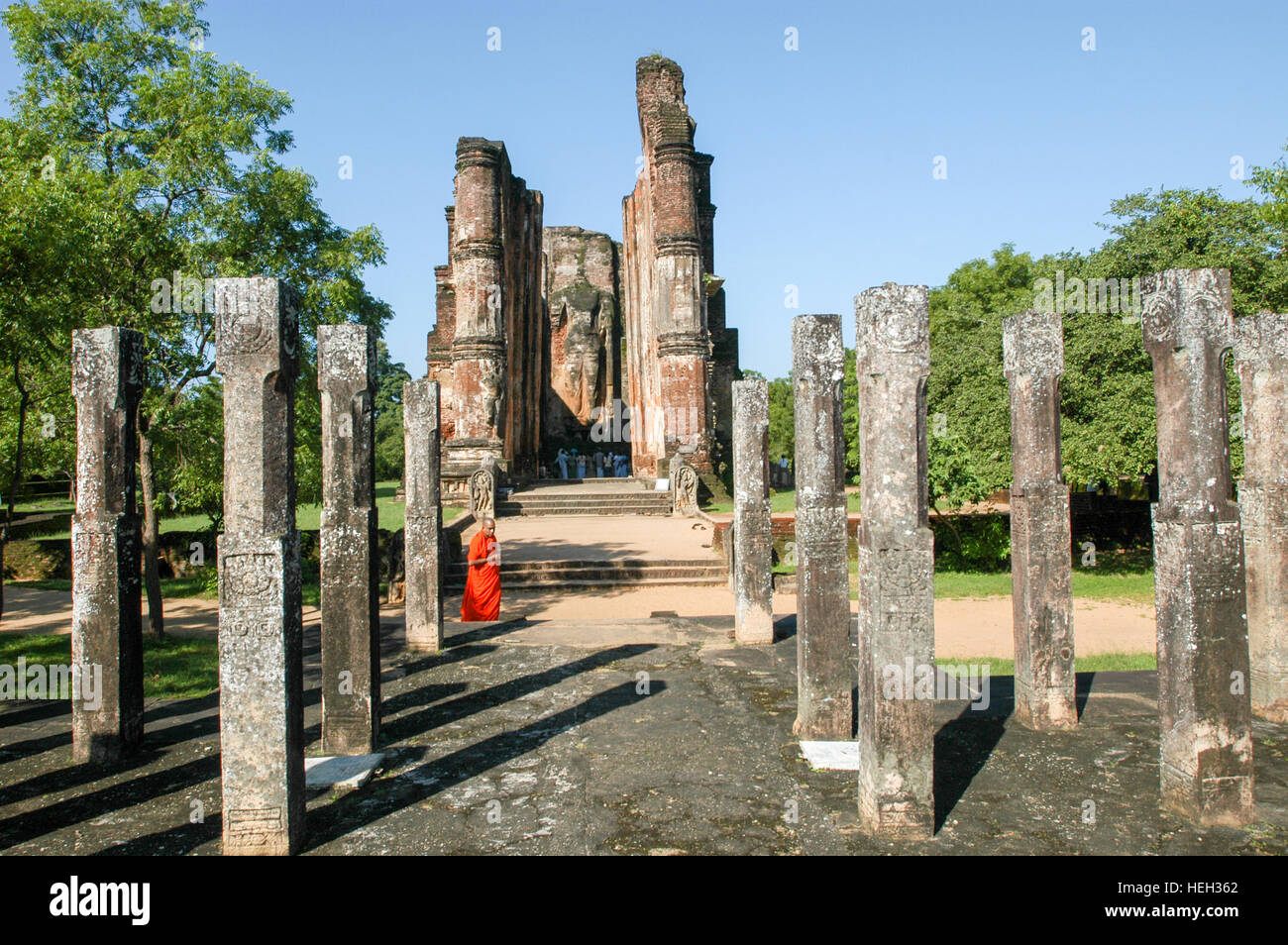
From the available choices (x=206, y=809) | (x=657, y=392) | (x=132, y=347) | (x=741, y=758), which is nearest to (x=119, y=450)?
(x=132, y=347)

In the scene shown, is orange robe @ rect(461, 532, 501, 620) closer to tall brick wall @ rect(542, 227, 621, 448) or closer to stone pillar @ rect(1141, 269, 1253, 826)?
stone pillar @ rect(1141, 269, 1253, 826)

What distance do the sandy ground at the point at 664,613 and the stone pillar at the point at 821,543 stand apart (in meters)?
3.64

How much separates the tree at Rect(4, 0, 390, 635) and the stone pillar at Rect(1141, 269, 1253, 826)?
32.7 ft

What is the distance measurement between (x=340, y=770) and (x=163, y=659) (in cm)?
526

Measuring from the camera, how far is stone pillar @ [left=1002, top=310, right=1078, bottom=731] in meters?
5.79

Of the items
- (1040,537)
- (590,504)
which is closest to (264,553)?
(1040,537)

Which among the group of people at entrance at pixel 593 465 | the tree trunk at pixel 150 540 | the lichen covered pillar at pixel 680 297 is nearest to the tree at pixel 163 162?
the tree trunk at pixel 150 540

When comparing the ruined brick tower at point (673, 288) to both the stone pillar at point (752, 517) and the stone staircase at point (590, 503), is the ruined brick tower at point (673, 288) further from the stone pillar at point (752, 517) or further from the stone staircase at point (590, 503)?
the stone pillar at point (752, 517)

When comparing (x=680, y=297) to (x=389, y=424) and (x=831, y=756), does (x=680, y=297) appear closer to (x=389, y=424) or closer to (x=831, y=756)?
(x=831, y=756)

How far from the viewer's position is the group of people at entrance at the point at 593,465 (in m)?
30.9

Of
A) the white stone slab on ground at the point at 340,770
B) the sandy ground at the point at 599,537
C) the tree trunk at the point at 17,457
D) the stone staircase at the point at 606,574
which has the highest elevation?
the tree trunk at the point at 17,457

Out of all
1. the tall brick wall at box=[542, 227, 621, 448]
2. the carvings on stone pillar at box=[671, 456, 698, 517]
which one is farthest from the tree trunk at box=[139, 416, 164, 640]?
the tall brick wall at box=[542, 227, 621, 448]

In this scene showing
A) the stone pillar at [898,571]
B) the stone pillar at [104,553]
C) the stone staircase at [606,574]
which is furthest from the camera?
the stone staircase at [606,574]

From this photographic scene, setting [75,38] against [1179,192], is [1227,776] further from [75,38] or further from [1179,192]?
[75,38]
